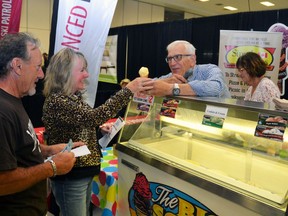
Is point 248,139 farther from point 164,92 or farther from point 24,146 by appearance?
point 24,146

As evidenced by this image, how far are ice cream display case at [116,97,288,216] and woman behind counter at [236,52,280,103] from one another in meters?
1.46

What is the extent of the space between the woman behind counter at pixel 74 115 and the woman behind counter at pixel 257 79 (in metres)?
1.75

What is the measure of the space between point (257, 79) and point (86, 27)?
1889mm

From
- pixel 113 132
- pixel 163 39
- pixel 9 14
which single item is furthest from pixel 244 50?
pixel 9 14

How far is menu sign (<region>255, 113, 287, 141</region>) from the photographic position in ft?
3.88

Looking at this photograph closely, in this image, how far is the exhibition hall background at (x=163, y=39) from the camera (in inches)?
185

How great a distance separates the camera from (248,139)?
1.58 m

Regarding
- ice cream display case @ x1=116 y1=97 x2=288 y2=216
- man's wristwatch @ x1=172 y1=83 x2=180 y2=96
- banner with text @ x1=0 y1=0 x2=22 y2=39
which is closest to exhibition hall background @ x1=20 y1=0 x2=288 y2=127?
banner with text @ x1=0 y1=0 x2=22 y2=39

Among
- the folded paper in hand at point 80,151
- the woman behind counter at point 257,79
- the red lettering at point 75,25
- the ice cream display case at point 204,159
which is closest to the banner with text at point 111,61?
the woman behind counter at point 257,79

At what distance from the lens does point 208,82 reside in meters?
1.83

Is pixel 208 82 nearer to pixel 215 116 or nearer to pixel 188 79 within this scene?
pixel 188 79

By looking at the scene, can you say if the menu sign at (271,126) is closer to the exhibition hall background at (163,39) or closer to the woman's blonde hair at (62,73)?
the woman's blonde hair at (62,73)

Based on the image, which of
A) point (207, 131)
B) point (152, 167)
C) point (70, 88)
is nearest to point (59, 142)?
point (70, 88)

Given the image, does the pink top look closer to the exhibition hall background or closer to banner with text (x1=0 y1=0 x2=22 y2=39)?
the exhibition hall background
